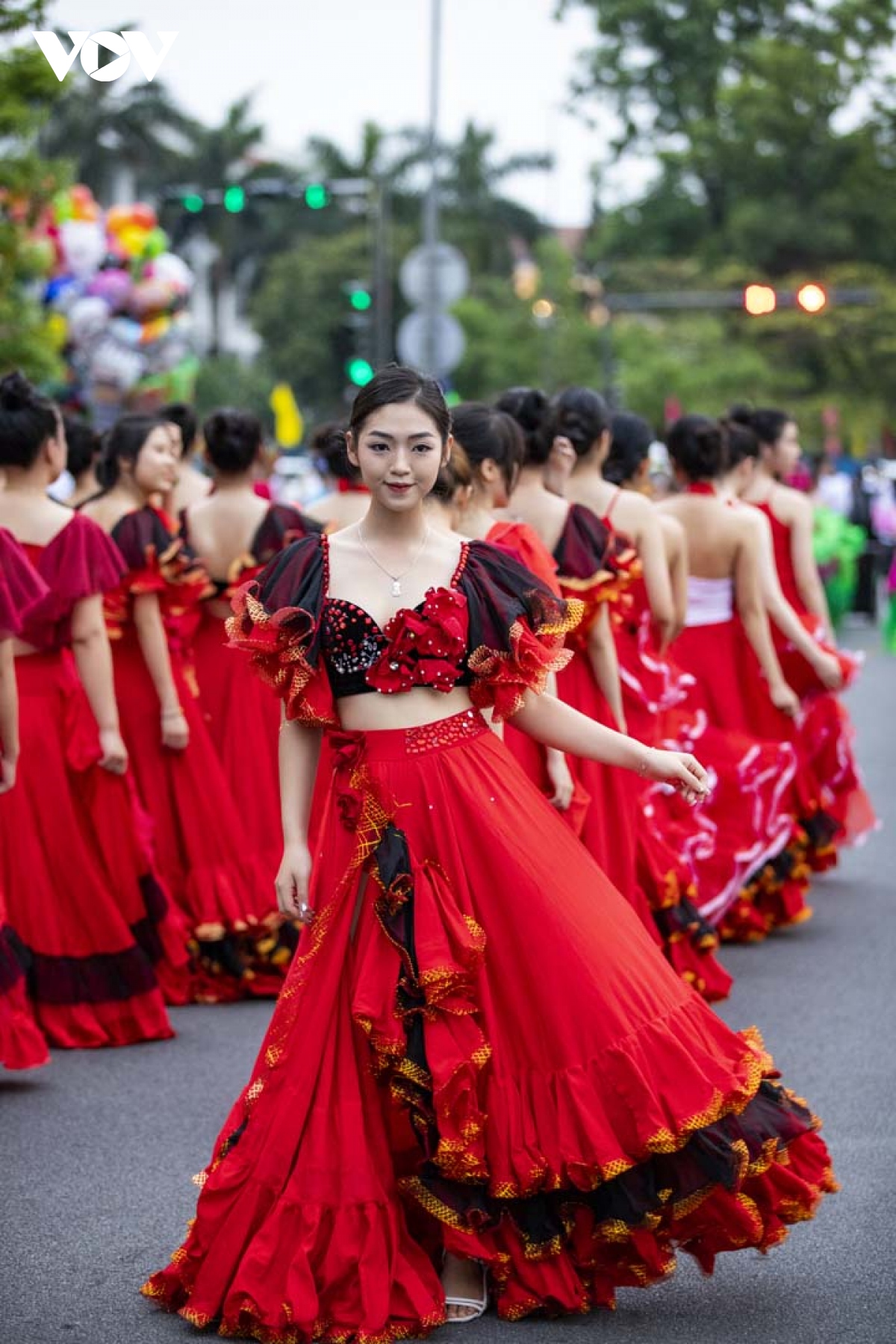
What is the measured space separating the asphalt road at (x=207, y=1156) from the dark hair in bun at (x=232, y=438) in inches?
87.4

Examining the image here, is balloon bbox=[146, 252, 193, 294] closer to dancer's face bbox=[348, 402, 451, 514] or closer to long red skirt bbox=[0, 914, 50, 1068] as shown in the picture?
long red skirt bbox=[0, 914, 50, 1068]

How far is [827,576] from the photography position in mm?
22219

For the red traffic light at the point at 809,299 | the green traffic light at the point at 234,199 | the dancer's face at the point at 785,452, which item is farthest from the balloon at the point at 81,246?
the dancer's face at the point at 785,452

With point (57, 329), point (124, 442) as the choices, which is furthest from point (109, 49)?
point (57, 329)

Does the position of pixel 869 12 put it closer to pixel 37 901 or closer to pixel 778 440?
pixel 778 440

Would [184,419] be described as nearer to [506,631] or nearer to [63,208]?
[506,631]

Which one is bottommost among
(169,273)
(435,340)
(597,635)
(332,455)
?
(597,635)

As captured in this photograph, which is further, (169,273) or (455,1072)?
(169,273)

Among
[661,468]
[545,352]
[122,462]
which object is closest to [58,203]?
[661,468]

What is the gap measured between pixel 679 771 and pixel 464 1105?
88cm

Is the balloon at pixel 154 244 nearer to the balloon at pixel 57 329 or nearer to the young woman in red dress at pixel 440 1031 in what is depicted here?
the balloon at pixel 57 329

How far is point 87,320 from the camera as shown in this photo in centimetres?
2255

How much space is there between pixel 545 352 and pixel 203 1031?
155 ft

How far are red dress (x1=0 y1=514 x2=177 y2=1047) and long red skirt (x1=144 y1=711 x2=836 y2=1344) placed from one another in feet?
9.25
